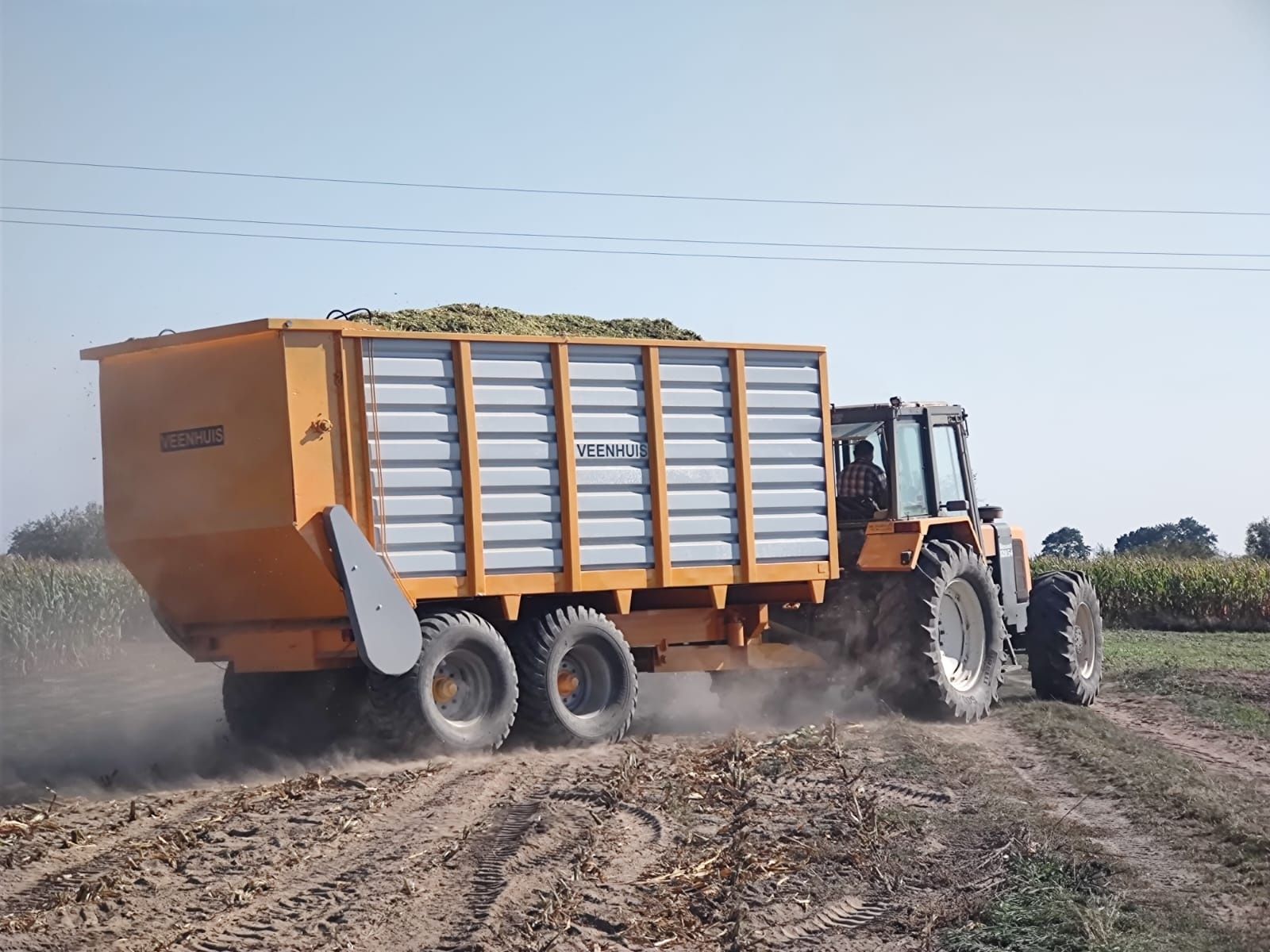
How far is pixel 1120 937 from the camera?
606 cm

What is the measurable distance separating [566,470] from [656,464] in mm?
869

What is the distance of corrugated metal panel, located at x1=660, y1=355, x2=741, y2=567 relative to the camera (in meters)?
12.3

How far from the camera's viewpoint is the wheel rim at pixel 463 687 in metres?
11.1

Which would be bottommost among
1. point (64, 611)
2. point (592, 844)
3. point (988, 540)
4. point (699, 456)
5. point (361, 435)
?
point (592, 844)

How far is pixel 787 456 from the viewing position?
510 inches

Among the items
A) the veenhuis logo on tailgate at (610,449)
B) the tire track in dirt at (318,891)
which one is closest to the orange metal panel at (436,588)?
the veenhuis logo on tailgate at (610,449)

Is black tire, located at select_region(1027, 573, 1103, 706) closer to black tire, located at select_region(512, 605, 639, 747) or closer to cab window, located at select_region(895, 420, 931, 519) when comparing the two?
cab window, located at select_region(895, 420, 931, 519)

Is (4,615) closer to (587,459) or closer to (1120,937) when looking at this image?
(587,459)

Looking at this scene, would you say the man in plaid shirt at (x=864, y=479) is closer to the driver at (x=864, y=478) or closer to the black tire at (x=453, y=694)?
the driver at (x=864, y=478)

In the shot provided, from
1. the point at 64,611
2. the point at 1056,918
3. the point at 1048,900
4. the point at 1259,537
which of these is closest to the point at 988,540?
the point at 1048,900

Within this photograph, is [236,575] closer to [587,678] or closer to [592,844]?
[587,678]

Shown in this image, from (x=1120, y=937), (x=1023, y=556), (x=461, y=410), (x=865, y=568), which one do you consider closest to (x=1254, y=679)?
(x=1023, y=556)

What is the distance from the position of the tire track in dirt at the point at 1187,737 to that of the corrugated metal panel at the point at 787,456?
3.23 meters

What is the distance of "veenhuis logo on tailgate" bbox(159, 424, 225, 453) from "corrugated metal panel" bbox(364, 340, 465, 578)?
1.04 meters
